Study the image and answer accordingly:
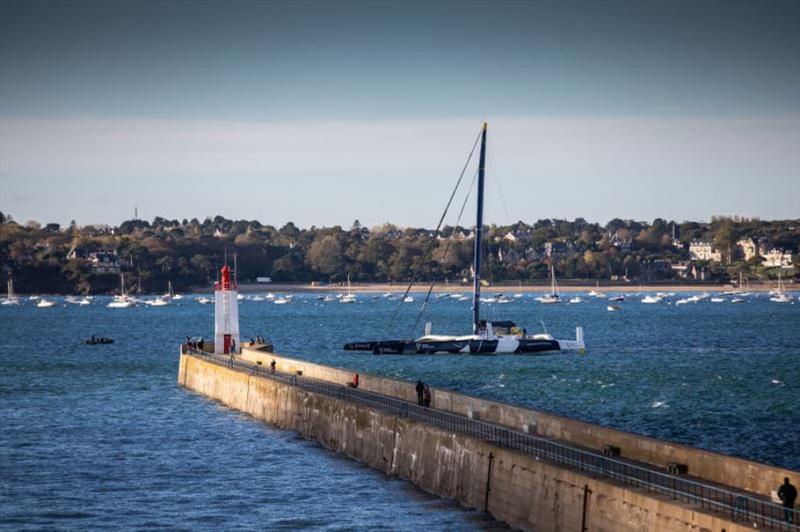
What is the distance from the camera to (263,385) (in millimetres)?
55156

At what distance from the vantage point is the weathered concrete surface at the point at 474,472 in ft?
87.9

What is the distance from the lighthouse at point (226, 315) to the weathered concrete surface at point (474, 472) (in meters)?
14.9

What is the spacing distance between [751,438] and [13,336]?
99.6 meters

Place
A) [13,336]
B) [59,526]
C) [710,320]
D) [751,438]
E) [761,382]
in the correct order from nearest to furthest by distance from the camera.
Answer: [59,526]
[751,438]
[761,382]
[13,336]
[710,320]

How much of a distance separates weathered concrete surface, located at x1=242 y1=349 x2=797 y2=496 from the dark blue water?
3.82 m

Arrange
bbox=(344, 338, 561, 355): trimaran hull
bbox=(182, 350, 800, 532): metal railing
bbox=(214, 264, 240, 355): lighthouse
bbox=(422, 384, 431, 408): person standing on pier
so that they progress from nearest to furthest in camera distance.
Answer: bbox=(182, 350, 800, 532): metal railing → bbox=(422, 384, 431, 408): person standing on pier → bbox=(214, 264, 240, 355): lighthouse → bbox=(344, 338, 561, 355): trimaran hull

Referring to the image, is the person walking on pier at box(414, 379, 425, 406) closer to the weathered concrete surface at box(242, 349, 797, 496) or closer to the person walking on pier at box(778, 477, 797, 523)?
the weathered concrete surface at box(242, 349, 797, 496)

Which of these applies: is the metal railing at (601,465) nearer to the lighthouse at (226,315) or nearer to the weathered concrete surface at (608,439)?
the weathered concrete surface at (608,439)

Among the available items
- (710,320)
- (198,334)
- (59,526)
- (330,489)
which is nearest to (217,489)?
(330,489)

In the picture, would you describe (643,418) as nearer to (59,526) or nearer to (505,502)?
(505,502)

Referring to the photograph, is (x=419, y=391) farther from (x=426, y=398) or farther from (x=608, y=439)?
(x=608, y=439)

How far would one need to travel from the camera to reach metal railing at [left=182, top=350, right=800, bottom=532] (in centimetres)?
2525

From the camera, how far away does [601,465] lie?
31922mm

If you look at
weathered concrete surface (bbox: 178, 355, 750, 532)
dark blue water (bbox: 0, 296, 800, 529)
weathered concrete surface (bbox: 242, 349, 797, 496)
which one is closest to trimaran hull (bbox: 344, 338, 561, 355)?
dark blue water (bbox: 0, 296, 800, 529)
